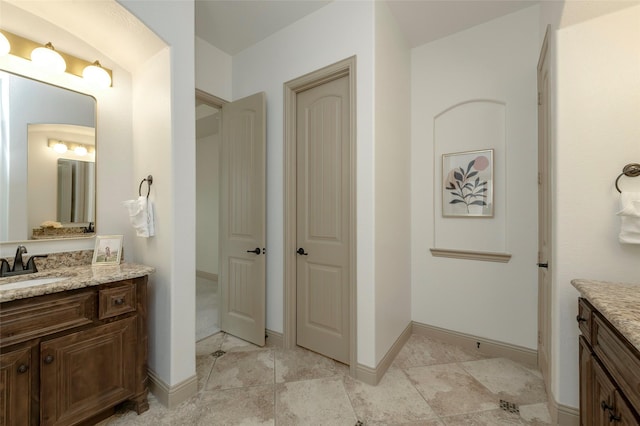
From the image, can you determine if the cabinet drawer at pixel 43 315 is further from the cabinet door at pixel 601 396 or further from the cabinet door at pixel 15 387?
the cabinet door at pixel 601 396

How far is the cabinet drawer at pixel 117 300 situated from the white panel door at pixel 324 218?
4.14 feet

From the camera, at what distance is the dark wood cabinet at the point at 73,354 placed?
1.22 metres

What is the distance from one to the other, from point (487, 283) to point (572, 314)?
92 cm

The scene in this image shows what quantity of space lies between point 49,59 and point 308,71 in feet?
5.66

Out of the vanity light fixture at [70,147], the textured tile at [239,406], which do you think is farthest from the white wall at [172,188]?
the vanity light fixture at [70,147]

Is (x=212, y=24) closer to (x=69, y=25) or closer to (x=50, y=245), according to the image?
(x=69, y=25)

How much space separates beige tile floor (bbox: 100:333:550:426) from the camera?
164 cm

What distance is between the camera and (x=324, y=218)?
7.61 ft

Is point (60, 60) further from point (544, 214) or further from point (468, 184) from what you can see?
point (544, 214)

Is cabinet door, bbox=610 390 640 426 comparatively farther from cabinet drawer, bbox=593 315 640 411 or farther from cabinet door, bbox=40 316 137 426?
cabinet door, bbox=40 316 137 426

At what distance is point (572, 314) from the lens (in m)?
1.52

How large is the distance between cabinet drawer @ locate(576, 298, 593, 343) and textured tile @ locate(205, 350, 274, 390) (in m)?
1.91

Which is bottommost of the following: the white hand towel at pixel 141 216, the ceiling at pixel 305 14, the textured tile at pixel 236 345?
the textured tile at pixel 236 345

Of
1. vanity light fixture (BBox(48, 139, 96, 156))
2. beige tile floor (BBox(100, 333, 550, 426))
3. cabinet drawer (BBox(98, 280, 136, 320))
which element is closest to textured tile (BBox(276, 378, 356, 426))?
beige tile floor (BBox(100, 333, 550, 426))
